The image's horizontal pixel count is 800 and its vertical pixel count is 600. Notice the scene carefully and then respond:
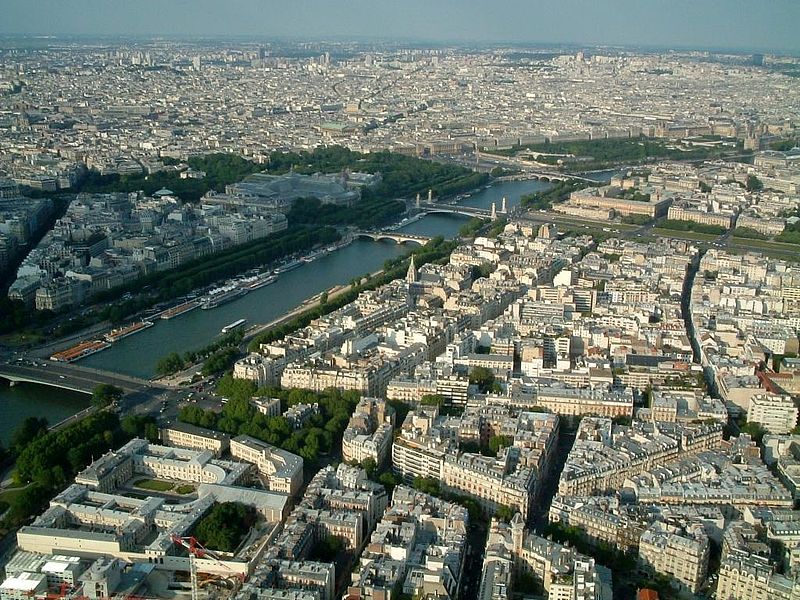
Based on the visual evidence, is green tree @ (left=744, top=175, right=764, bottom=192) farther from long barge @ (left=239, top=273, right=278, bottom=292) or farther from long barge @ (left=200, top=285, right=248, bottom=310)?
long barge @ (left=200, top=285, right=248, bottom=310)

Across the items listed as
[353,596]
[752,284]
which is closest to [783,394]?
[752,284]

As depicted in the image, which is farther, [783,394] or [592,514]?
[783,394]

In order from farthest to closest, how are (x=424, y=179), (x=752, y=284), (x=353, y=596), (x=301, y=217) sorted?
(x=424, y=179) → (x=301, y=217) → (x=752, y=284) → (x=353, y=596)

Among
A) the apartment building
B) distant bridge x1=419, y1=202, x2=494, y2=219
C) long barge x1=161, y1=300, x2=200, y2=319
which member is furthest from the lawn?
distant bridge x1=419, y1=202, x2=494, y2=219

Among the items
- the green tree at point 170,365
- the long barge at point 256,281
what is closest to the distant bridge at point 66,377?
the green tree at point 170,365

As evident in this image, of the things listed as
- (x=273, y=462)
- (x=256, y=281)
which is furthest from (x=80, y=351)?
(x=273, y=462)

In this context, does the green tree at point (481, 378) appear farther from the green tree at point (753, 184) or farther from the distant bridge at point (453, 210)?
the green tree at point (753, 184)

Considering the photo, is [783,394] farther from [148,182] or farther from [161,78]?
[161,78]
